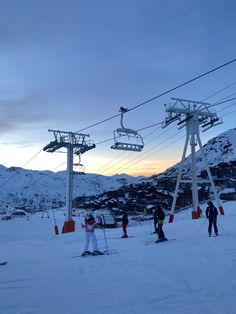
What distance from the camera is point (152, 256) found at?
1324 centimetres

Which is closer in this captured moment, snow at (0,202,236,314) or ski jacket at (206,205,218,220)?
snow at (0,202,236,314)

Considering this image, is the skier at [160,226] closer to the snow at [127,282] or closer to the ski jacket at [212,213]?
the ski jacket at [212,213]

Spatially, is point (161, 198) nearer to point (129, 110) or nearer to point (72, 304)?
point (129, 110)

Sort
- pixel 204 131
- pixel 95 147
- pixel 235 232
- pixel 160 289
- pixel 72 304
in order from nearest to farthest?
pixel 72 304 < pixel 160 289 < pixel 235 232 < pixel 204 131 < pixel 95 147

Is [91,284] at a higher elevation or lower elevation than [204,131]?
lower

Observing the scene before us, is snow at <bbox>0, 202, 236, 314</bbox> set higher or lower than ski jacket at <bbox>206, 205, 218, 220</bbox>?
lower

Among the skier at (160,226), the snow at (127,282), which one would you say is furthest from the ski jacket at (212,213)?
the snow at (127,282)

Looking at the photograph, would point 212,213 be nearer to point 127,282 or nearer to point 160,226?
point 160,226

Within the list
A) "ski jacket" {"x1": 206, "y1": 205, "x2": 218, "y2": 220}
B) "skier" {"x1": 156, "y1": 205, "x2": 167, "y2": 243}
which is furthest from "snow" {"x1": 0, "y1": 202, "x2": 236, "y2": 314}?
"ski jacket" {"x1": 206, "y1": 205, "x2": 218, "y2": 220}

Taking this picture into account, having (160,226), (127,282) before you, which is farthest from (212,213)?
(127,282)

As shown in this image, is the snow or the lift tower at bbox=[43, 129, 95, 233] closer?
the snow

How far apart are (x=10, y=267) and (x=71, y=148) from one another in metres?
23.4

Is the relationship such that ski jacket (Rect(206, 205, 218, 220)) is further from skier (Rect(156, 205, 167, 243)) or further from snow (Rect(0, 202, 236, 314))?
snow (Rect(0, 202, 236, 314))

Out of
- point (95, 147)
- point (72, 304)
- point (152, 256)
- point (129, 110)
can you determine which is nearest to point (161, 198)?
point (95, 147)
